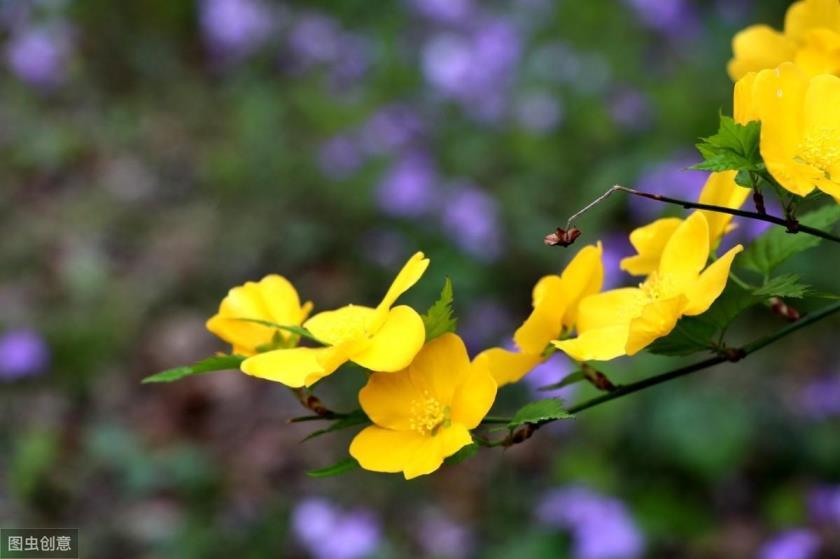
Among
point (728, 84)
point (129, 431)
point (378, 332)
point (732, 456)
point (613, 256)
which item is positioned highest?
point (378, 332)

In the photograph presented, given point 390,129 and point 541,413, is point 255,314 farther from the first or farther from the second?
point 390,129

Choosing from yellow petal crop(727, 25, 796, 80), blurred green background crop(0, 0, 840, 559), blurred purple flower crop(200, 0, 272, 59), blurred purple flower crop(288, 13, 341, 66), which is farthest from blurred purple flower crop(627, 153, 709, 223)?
yellow petal crop(727, 25, 796, 80)

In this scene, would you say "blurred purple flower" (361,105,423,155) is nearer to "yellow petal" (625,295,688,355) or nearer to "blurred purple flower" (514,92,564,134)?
"blurred purple flower" (514,92,564,134)

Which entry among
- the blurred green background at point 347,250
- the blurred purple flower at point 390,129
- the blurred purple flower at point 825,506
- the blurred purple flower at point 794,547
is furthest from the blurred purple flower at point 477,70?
the blurred purple flower at point 794,547

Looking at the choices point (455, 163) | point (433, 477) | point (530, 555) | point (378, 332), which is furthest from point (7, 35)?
point (378, 332)

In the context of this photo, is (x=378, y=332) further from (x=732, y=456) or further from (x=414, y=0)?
(x=414, y=0)

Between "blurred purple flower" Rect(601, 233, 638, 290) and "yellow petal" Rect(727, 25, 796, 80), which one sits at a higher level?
"yellow petal" Rect(727, 25, 796, 80)
